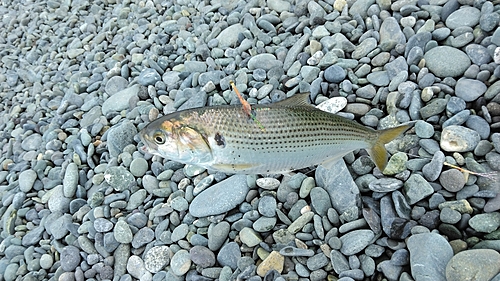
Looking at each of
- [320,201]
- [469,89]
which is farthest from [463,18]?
[320,201]

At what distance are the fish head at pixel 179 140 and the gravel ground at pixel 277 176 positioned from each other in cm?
129

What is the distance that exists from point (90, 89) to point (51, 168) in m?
1.36

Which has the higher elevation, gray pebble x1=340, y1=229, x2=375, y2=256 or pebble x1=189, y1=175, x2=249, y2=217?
Answer: gray pebble x1=340, y1=229, x2=375, y2=256

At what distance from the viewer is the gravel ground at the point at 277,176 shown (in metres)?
2.99

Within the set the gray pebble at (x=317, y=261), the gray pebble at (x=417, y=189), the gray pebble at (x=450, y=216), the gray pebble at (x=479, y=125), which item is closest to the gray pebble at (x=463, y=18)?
the gray pebble at (x=479, y=125)

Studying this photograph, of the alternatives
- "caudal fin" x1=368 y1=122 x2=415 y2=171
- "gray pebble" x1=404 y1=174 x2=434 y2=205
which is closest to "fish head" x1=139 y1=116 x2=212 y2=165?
"caudal fin" x1=368 y1=122 x2=415 y2=171

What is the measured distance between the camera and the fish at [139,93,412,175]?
7.15 feet

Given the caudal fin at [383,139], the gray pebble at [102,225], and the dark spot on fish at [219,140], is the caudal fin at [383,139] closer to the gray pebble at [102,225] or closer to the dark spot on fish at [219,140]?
the dark spot on fish at [219,140]

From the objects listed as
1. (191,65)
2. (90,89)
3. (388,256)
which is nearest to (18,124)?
(90,89)

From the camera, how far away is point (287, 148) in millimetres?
2289

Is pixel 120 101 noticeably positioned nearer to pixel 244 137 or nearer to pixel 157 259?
pixel 157 259

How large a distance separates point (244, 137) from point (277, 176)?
142 centimetres

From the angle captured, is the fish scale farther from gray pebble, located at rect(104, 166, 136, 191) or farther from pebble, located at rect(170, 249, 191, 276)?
gray pebble, located at rect(104, 166, 136, 191)

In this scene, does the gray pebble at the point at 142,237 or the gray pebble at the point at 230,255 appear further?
the gray pebble at the point at 142,237
